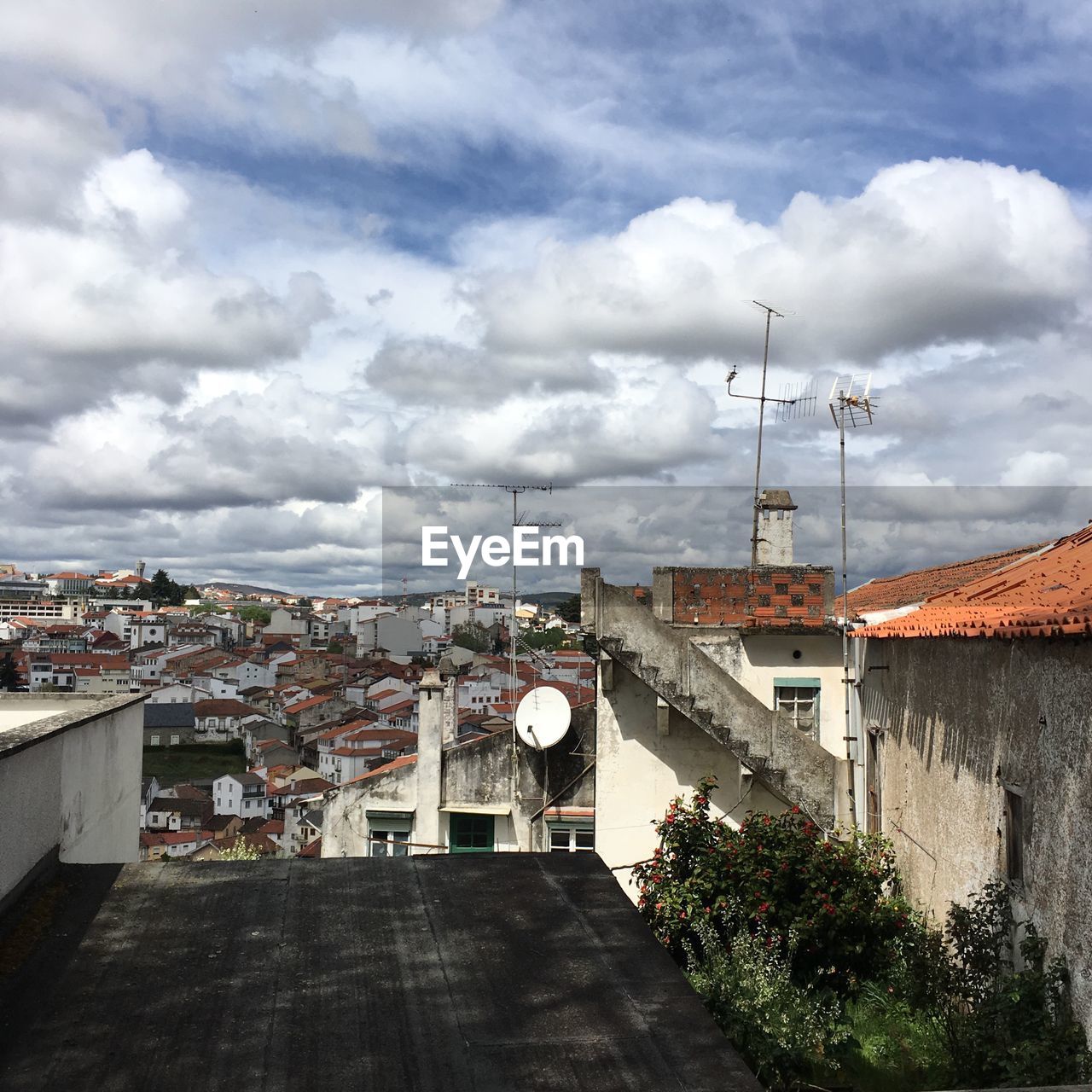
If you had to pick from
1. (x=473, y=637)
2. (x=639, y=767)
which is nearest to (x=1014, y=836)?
(x=639, y=767)

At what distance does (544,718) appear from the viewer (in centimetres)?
1742

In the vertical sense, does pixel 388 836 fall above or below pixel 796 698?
below

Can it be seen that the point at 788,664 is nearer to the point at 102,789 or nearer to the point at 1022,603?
the point at 1022,603

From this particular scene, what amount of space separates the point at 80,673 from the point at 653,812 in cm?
12467

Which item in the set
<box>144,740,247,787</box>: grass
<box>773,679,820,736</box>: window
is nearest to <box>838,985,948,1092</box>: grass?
<box>773,679,820,736</box>: window

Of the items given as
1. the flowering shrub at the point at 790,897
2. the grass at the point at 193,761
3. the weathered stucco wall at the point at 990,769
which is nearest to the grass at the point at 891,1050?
the flowering shrub at the point at 790,897

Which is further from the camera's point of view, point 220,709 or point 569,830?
point 220,709

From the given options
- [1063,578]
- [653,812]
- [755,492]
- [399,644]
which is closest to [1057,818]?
[1063,578]

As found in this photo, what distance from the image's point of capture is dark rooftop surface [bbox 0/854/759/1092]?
4539 millimetres

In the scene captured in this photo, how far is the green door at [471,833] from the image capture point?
1834 cm

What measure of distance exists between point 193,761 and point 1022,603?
11229 centimetres

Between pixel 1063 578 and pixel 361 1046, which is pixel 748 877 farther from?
pixel 361 1046

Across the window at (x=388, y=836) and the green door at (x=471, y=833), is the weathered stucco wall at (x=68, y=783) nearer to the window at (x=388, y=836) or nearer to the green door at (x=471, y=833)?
the window at (x=388, y=836)

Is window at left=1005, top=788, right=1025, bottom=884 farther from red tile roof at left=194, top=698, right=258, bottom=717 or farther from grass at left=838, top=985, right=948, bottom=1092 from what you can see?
red tile roof at left=194, top=698, right=258, bottom=717
